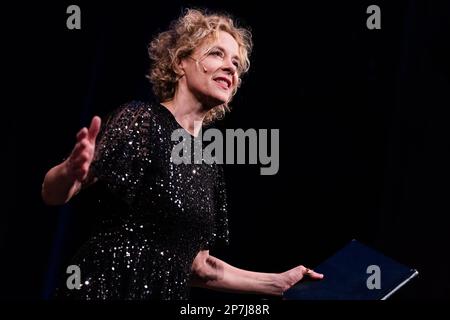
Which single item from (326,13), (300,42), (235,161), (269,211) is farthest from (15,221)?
(326,13)

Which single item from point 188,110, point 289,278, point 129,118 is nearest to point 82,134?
point 129,118

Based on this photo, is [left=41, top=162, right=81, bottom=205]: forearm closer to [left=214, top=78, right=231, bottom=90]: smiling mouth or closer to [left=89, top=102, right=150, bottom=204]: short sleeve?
[left=89, top=102, right=150, bottom=204]: short sleeve

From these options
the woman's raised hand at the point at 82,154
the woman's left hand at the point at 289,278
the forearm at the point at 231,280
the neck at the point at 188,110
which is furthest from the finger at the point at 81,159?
the woman's left hand at the point at 289,278

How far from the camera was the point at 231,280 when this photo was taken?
1.43 m

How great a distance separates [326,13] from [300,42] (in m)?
0.16

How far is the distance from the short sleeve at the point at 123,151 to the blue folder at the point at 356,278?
49cm

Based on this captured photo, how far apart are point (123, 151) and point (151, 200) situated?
116mm

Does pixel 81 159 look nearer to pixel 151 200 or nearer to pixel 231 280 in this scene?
pixel 151 200

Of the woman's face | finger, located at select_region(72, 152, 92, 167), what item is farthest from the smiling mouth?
finger, located at select_region(72, 152, 92, 167)

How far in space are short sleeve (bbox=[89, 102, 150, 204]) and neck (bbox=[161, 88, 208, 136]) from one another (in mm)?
157

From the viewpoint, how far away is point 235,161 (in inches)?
79.7

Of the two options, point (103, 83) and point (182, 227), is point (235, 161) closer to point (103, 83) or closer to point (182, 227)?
point (103, 83)

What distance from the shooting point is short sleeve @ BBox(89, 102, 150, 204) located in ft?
3.74

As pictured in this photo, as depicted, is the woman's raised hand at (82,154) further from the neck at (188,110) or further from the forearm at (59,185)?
the neck at (188,110)
